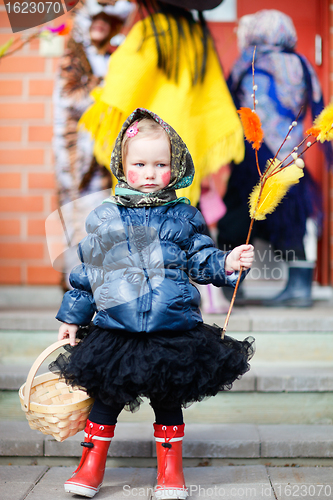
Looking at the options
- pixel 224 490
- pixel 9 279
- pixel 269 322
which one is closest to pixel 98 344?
pixel 224 490

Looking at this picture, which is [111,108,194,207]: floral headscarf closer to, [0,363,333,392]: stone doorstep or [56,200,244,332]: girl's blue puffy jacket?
[56,200,244,332]: girl's blue puffy jacket

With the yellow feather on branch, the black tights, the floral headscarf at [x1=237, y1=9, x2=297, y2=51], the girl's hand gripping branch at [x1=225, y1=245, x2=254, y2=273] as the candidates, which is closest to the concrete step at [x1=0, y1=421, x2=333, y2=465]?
the black tights

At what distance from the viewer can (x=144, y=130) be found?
5.38 ft

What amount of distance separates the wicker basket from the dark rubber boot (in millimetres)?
1570

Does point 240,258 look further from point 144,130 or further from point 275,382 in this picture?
point 275,382

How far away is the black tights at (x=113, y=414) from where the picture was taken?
159 centimetres

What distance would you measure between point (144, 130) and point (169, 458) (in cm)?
113

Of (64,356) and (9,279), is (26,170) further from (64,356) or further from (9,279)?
(64,356)

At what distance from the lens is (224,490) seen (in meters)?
1.66

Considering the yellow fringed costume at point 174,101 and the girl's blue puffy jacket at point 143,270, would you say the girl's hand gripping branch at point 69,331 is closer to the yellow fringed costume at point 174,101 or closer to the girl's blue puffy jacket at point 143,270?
the girl's blue puffy jacket at point 143,270

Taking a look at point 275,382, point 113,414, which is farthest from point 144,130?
point 275,382

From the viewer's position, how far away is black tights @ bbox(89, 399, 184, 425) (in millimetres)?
1595

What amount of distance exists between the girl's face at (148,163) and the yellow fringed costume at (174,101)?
0.62 meters

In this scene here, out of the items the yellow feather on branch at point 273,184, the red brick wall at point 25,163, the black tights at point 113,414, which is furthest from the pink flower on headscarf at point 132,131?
the red brick wall at point 25,163
